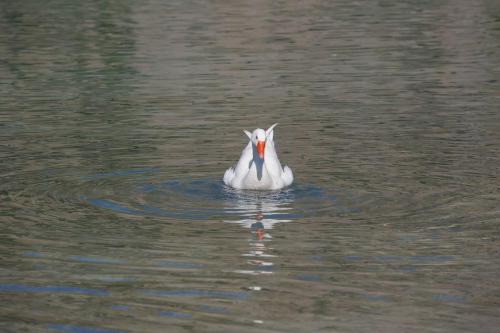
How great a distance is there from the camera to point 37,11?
49031mm

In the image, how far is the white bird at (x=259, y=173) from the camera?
17.9 metres

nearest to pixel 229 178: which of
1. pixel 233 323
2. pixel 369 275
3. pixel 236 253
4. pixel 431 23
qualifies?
pixel 236 253

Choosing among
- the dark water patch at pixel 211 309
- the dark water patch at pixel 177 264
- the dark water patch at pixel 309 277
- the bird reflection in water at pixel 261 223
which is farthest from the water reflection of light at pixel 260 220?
the dark water patch at pixel 211 309

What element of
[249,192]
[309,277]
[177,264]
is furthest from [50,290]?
[249,192]

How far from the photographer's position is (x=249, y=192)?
17938 millimetres

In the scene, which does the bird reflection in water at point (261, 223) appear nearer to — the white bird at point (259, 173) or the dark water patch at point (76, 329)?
the white bird at point (259, 173)

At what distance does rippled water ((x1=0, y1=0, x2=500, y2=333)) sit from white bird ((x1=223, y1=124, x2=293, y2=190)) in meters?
0.17

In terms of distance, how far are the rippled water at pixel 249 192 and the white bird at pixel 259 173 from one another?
6.6 inches

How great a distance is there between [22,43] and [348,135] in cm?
1893

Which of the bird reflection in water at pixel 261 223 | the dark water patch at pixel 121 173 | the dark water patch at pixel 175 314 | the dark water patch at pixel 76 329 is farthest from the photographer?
the dark water patch at pixel 121 173

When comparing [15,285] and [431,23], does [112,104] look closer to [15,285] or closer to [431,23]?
[15,285]

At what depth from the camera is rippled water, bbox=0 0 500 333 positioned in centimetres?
1205

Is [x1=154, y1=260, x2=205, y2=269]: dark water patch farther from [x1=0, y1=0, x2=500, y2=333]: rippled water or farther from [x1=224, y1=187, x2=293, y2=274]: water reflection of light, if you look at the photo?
[x1=224, y1=187, x2=293, y2=274]: water reflection of light

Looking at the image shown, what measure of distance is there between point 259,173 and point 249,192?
312 mm
